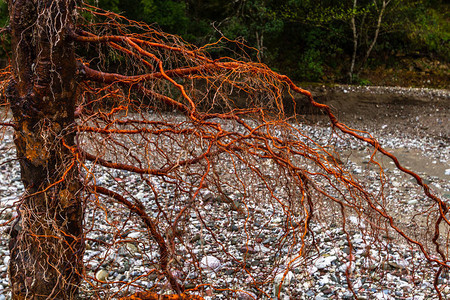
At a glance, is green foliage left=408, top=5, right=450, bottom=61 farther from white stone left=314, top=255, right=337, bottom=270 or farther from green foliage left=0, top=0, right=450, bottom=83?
white stone left=314, top=255, right=337, bottom=270

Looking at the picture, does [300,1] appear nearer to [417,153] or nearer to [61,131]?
[417,153]

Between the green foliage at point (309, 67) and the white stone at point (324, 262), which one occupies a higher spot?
the green foliage at point (309, 67)

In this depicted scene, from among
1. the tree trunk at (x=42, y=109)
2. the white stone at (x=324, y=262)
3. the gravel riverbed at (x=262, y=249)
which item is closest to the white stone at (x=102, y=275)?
the gravel riverbed at (x=262, y=249)

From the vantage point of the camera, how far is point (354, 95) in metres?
12.3

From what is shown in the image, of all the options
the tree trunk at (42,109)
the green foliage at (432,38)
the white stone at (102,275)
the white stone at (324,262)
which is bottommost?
the white stone at (324,262)

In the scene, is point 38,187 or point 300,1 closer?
point 38,187

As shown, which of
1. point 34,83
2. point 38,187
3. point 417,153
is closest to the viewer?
point 34,83

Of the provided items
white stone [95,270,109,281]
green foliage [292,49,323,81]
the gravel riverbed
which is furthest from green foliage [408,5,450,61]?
white stone [95,270,109,281]

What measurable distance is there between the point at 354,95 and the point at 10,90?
1124 cm

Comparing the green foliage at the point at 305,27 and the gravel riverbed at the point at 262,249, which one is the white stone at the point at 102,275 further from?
the green foliage at the point at 305,27

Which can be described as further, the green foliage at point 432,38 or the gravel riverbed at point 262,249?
the green foliage at point 432,38

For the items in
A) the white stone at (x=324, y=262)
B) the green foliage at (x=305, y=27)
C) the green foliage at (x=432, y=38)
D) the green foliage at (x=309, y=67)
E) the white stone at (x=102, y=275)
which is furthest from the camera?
the green foliage at (x=432, y=38)

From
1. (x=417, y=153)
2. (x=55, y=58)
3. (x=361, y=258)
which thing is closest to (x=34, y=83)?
(x=55, y=58)

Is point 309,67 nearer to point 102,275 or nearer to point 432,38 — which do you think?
point 432,38
